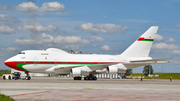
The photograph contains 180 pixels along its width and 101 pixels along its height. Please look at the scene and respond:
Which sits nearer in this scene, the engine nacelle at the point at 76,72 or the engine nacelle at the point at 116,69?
the engine nacelle at the point at 76,72

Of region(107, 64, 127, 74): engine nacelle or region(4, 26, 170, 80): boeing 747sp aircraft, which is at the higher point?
region(4, 26, 170, 80): boeing 747sp aircraft

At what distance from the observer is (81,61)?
1909 inches

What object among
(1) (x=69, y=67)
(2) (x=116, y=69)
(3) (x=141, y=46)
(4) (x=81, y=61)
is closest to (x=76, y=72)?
(1) (x=69, y=67)

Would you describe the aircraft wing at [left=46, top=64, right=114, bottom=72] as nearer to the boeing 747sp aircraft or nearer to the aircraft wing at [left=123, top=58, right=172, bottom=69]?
the boeing 747sp aircraft

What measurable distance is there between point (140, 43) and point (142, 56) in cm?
297

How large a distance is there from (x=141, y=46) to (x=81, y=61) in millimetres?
14024

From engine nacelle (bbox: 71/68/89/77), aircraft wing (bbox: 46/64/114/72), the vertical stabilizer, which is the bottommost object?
engine nacelle (bbox: 71/68/89/77)

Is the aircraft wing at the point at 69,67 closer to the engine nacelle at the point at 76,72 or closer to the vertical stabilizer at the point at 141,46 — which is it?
the engine nacelle at the point at 76,72

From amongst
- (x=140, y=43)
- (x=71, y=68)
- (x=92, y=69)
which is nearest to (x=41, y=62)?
(x=71, y=68)

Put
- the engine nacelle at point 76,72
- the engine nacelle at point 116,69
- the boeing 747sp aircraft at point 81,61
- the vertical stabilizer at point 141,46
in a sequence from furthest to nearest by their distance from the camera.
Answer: the vertical stabilizer at point 141,46 < the engine nacelle at point 116,69 < the boeing 747sp aircraft at point 81,61 < the engine nacelle at point 76,72

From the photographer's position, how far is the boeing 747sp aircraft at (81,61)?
1800 inches

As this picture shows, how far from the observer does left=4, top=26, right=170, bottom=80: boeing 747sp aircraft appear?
4572 centimetres

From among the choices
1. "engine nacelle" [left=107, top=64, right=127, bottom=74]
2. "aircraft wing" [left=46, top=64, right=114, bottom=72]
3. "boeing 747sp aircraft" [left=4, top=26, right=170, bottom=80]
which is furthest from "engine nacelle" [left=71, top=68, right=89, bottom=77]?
"engine nacelle" [left=107, top=64, right=127, bottom=74]

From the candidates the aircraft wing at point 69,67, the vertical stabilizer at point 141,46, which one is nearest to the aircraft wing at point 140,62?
the vertical stabilizer at point 141,46
